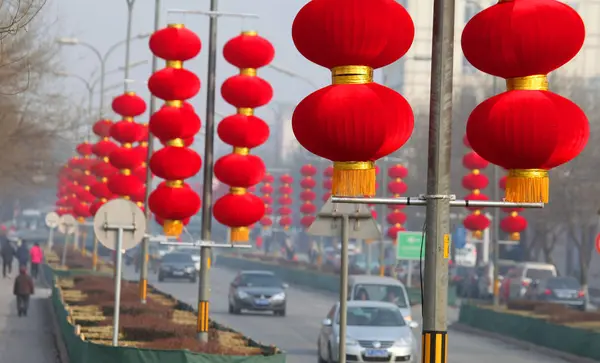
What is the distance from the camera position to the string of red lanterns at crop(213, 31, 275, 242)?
89.1 feet

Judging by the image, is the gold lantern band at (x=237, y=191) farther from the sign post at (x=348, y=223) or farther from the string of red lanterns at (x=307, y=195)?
the string of red lanterns at (x=307, y=195)

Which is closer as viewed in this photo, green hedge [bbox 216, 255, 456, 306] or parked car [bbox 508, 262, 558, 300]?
green hedge [bbox 216, 255, 456, 306]

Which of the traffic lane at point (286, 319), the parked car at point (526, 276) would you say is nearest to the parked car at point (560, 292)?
the parked car at point (526, 276)

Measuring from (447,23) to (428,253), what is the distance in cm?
185

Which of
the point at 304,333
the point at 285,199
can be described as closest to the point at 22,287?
the point at 304,333

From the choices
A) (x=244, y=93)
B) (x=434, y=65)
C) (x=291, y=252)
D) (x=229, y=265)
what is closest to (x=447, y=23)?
(x=434, y=65)

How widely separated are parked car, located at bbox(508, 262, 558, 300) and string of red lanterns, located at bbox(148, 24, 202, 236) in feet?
134

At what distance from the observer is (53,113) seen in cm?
7606

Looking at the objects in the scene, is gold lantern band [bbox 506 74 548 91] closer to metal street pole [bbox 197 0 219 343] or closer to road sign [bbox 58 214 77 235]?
metal street pole [bbox 197 0 219 343]

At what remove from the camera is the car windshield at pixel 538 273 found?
2672 inches

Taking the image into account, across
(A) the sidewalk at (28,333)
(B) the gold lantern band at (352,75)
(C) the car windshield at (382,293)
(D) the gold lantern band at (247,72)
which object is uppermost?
(D) the gold lantern band at (247,72)

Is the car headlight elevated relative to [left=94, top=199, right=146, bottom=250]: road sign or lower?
lower

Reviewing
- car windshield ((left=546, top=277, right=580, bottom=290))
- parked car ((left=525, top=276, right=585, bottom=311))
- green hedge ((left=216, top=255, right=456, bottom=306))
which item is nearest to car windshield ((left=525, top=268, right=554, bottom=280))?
parked car ((left=525, top=276, right=585, bottom=311))

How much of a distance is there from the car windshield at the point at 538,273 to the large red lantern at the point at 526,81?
5568 centimetres
